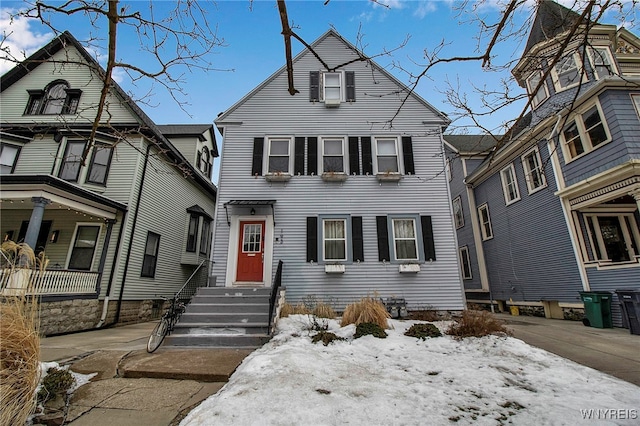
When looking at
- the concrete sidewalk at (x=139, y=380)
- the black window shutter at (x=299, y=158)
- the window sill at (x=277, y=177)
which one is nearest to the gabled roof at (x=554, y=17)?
the concrete sidewalk at (x=139, y=380)

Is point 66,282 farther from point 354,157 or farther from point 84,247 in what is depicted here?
point 354,157

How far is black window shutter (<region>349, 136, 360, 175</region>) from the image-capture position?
903 centimetres

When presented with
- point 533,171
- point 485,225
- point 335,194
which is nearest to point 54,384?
point 335,194

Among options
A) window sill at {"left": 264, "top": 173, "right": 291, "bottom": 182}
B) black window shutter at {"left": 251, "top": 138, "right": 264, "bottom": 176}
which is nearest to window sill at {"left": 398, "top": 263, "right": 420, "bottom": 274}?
window sill at {"left": 264, "top": 173, "right": 291, "bottom": 182}

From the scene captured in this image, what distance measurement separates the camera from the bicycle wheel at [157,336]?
15.7 ft

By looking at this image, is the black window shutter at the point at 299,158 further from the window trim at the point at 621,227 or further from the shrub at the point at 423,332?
the window trim at the point at 621,227

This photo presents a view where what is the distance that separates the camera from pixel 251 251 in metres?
8.41

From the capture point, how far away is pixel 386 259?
8227mm

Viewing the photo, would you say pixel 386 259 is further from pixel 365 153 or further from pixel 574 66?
pixel 574 66

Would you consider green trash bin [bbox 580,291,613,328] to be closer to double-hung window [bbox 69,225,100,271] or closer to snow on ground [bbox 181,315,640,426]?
snow on ground [bbox 181,315,640,426]

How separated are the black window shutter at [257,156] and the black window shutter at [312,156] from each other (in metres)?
1.58

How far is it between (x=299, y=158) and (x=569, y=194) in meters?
8.70

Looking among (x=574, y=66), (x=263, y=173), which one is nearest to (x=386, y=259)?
(x=263, y=173)

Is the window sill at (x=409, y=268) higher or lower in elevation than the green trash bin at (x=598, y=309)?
higher
